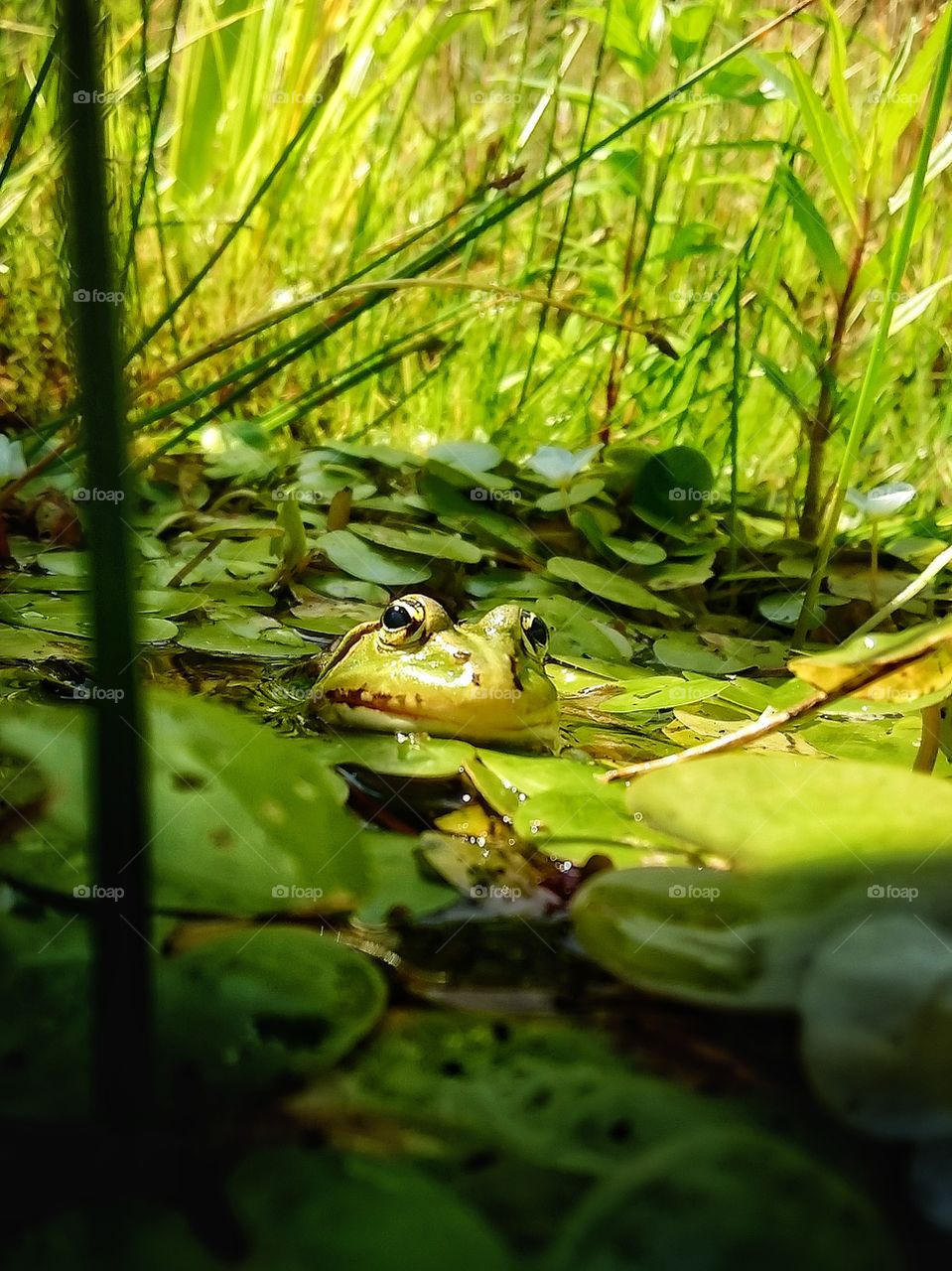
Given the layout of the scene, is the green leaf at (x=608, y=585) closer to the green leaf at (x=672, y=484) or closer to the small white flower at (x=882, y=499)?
the green leaf at (x=672, y=484)

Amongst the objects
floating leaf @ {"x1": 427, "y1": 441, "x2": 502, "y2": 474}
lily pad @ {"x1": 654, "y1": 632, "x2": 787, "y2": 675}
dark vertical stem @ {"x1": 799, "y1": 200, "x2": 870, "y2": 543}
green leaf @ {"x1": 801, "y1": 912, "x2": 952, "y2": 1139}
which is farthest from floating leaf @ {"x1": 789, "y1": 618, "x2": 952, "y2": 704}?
floating leaf @ {"x1": 427, "y1": 441, "x2": 502, "y2": 474}

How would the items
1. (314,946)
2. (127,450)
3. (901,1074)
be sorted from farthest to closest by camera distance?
(314,946) → (901,1074) → (127,450)

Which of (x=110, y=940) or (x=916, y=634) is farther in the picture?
(x=916, y=634)

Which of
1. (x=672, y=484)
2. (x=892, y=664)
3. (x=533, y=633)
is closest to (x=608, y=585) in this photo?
(x=672, y=484)

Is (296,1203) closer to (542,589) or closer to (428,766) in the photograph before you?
(428,766)

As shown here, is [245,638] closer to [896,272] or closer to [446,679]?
[446,679]

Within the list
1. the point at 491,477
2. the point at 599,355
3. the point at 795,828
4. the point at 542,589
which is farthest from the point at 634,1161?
the point at 599,355

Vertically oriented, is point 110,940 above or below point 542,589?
above

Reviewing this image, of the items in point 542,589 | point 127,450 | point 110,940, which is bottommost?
point 542,589

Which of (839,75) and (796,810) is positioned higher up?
(839,75)
